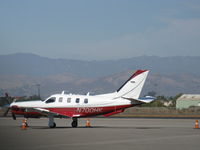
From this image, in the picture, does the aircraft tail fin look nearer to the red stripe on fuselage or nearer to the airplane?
the airplane

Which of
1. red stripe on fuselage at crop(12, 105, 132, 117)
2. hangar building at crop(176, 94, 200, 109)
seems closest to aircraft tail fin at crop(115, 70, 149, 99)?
red stripe on fuselage at crop(12, 105, 132, 117)

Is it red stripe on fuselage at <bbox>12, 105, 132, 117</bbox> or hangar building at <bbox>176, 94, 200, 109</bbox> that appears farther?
hangar building at <bbox>176, 94, 200, 109</bbox>

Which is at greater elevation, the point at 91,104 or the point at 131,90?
the point at 131,90

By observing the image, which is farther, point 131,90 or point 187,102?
point 187,102

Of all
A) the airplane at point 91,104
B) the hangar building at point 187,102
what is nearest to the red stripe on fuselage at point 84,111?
the airplane at point 91,104

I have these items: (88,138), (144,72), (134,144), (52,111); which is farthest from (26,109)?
(134,144)

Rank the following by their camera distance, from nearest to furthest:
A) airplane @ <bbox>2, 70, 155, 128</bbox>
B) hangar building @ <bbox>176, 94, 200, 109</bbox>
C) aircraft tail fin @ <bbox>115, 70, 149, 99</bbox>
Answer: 1. airplane @ <bbox>2, 70, 155, 128</bbox>
2. aircraft tail fin @ <bbox>115, 70, 149, 99</bbox>
3. hangar building @ <bbox>176, 94, 200, 109</bbox>

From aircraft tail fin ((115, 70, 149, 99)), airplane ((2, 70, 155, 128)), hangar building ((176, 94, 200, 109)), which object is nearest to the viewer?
airplane ((2, 70, 155, 128))

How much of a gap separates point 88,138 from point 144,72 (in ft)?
40.6

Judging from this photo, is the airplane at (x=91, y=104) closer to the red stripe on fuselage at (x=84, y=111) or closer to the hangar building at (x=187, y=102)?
the red stripe on fuselage at (x=84, y=111)

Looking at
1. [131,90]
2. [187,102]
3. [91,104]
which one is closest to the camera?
[91,104]

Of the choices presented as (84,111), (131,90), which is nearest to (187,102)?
(131,90)

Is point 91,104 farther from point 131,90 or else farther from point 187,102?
point 187,102

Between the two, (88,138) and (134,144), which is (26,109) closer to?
(88,138)
